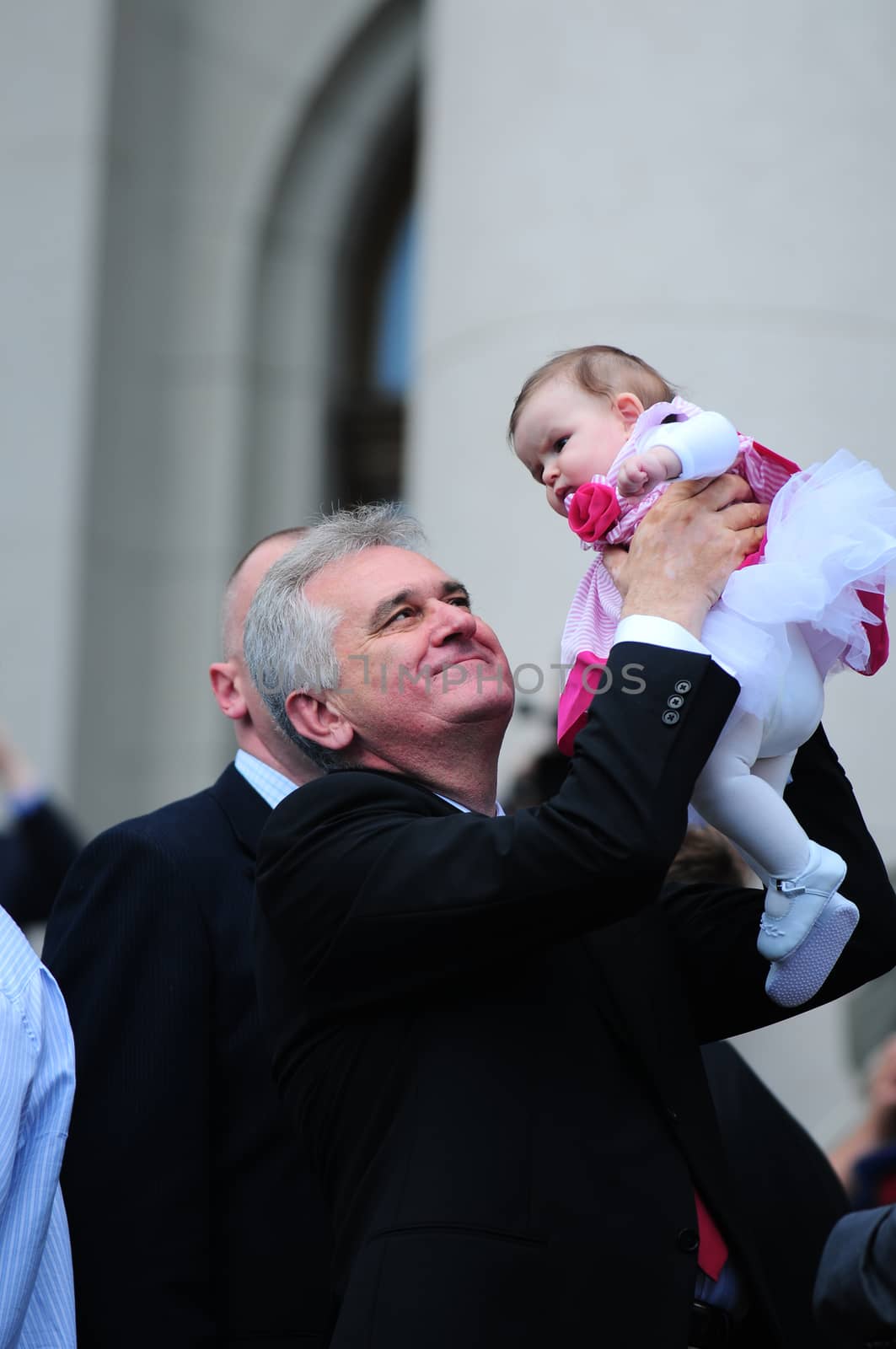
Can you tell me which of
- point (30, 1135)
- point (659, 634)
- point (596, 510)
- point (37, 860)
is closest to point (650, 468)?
point (596, 510)

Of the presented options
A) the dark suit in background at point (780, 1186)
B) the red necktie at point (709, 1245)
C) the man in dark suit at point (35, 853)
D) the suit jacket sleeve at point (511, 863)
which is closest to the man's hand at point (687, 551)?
the suit jacket sleeve at point (511, 863)

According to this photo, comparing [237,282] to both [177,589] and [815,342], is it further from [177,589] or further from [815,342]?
[815,342]

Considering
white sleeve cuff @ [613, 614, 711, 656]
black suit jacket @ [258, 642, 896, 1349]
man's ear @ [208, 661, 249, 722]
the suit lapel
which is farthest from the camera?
man's ear @ [208, 661, 249, 722]

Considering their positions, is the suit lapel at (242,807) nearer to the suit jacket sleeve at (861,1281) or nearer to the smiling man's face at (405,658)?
the smiling man's face at (405,658)

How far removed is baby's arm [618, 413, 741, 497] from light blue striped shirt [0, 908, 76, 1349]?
3.08 feet

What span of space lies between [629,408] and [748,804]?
0.60 metres

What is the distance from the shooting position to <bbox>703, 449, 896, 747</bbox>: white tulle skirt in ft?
6.07

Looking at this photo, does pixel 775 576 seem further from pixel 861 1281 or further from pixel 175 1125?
Result: pixel 175 1125

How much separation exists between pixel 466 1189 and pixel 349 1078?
0.20 meters

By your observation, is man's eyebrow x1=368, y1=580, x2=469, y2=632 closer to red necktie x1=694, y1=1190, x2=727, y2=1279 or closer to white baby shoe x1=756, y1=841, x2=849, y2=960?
white baby shoe x1=756, y1=841, x2=849, y2=960

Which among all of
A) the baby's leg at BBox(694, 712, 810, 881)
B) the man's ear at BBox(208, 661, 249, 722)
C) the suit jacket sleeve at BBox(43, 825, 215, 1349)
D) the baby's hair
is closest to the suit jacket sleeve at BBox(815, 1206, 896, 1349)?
the baby's leg at BBox(694, 712, 810, 881)

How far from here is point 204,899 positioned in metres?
2.30

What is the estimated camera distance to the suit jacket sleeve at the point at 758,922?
204 centimetres

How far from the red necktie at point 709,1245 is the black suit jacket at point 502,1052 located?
0.9 inches
